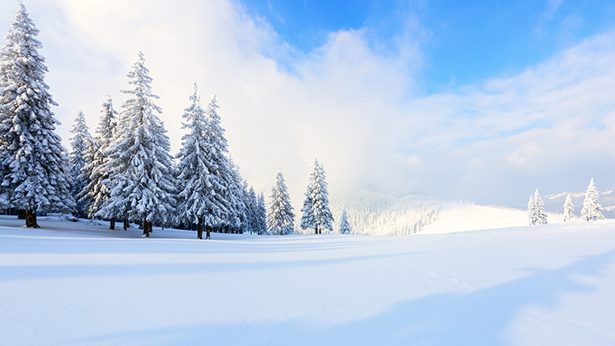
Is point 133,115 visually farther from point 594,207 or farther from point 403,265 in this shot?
point 594,207

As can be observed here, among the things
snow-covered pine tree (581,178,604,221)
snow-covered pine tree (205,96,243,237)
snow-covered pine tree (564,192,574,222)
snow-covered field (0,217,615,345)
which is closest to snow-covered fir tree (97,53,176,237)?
snow-covered pine tree (205,96,243,237)

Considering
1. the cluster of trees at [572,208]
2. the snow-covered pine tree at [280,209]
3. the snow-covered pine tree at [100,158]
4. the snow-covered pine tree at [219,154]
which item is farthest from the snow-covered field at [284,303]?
the cluster of trees at [572,208]

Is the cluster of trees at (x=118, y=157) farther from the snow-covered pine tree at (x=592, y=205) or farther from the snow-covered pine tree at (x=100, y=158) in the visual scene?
the snow-covered pine tree at (x=592, y=205)

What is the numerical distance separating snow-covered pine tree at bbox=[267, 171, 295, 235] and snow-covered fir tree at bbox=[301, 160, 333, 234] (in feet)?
10.1

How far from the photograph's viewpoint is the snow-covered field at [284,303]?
14.0 ft

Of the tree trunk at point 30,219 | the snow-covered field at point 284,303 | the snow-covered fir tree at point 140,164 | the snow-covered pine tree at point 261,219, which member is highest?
the snow-covered fir tree at point 140,164

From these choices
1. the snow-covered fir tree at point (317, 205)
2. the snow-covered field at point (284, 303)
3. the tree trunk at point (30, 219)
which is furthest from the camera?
the snow-covered fir tree at point (317, 205)

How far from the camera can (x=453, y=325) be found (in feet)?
17.1

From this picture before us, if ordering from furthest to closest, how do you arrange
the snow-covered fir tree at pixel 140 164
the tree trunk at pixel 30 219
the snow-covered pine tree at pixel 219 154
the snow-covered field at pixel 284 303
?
1. the snow-covered pine tree at pixel 219 154
2. the snow-covered fir tree at pixel 140 164
3. the tree trunk at pixel 30 219
4. the snow-covered field at pixel 284 303

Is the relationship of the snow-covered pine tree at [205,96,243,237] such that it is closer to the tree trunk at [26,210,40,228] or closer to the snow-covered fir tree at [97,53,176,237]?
the snow-covered fir tree at [97,53,176,237]

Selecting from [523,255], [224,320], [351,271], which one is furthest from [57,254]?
[523,255]

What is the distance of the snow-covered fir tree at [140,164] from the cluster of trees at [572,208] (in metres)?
69.0

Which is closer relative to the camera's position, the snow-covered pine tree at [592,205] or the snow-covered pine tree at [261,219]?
the snow-covered pine tree at [592,205]

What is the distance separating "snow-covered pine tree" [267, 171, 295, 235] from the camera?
48.5 metres
